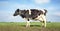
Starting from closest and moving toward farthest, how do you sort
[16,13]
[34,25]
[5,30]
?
[5,30]
[34,25]
[16,13]

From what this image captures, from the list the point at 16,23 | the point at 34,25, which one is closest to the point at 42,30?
the point at 34,25

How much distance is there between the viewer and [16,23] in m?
5.43

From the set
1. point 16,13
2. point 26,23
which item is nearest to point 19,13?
point 16,13

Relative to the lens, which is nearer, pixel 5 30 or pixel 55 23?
pixel 5 30

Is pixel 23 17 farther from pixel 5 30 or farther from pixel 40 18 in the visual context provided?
pixel 5 30

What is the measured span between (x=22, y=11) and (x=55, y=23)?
986 millimetres

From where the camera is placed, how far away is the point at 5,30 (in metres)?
4.34

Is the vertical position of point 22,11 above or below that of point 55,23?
above

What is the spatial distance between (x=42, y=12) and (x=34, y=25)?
476mm

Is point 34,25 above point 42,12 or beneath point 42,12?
beneath

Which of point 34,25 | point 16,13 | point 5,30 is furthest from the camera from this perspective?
point 16,13

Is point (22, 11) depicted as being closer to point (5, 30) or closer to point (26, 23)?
point (26, 23)

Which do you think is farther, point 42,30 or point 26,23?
point 26,23

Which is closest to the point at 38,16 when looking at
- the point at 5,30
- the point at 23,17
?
the point at 23,17
